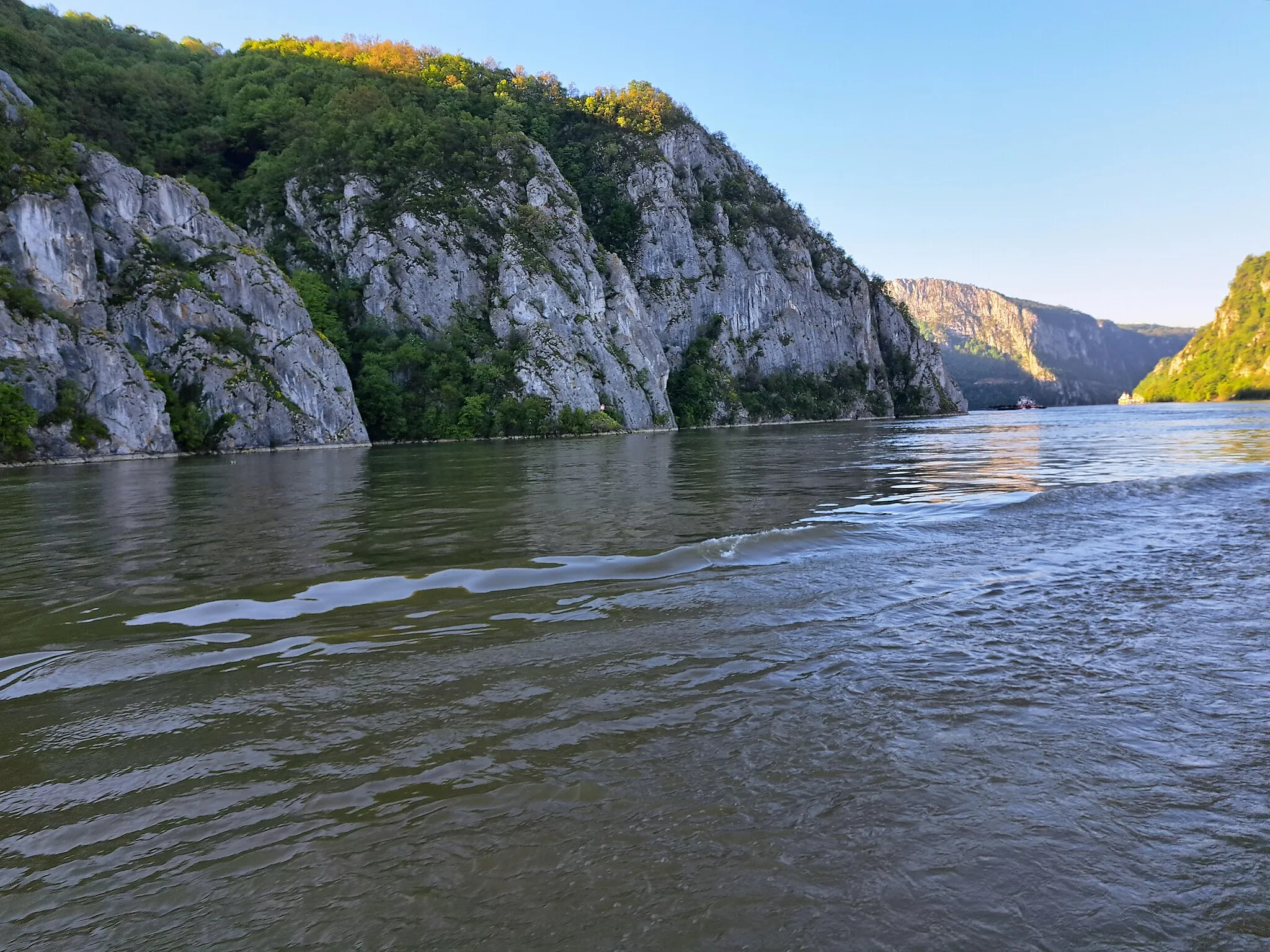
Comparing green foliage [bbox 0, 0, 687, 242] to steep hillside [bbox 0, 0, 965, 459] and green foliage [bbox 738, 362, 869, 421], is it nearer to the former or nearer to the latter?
steep hillside [bbox 0, 0, 965, 459]

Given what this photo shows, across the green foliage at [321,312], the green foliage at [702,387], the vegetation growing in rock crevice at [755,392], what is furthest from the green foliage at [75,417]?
the vegetation growing in rock crevice at [755,392]

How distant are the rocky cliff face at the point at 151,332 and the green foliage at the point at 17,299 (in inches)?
3.6

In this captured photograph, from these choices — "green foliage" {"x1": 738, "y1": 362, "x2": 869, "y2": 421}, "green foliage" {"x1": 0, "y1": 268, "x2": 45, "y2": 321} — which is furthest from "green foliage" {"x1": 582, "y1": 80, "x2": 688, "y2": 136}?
"green foliage" {"x1": 0, "y1": 268, "x2": 45, "y2": 321}

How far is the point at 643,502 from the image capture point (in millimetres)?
16500

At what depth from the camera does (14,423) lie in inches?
1697

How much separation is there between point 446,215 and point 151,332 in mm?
43792

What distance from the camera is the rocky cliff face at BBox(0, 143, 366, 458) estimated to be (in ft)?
157

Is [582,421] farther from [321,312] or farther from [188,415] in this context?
[188,415]

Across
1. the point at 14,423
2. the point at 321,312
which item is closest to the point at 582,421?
the point at 321,312

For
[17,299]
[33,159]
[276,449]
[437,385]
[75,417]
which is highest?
[33,159]

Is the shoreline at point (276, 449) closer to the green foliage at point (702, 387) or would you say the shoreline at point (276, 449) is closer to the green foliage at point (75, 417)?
the green foliage at point (75, 417)

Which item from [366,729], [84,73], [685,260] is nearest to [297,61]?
[84,73]

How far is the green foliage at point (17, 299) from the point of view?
46.6 m

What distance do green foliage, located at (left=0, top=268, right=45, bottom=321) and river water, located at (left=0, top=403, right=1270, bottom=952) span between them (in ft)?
167
